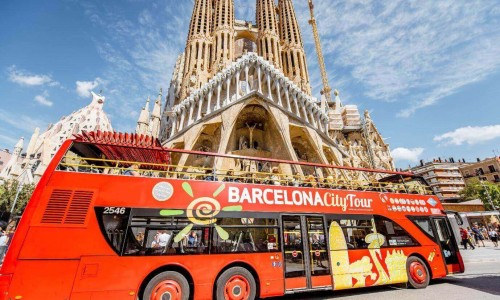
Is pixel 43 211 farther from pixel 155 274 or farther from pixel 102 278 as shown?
pixel 155 274

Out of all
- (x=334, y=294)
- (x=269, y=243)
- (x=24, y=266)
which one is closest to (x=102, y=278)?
(x=24, y=266)

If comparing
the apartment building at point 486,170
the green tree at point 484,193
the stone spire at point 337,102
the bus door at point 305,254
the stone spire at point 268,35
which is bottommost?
the bus door at point 305,254

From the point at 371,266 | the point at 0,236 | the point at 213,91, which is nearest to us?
the point at 371,266

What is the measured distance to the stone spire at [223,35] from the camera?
38125 mm

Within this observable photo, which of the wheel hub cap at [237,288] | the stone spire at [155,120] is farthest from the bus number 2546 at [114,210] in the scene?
the stone spire at [155,120]

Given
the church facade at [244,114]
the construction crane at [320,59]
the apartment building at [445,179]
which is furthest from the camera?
the construction crane at [320,59]

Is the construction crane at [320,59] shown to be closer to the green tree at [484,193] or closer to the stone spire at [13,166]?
the green tree at [484,193]

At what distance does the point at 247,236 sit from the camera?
5.73 meters

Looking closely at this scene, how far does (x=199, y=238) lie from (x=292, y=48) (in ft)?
151

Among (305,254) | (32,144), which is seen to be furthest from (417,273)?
(32,144)

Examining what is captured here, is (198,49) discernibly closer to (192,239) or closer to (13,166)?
(13,166)

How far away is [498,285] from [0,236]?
19511 mm

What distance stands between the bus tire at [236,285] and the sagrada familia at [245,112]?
59.3ft

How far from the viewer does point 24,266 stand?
4.08 meters
